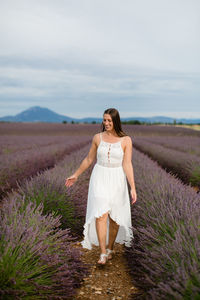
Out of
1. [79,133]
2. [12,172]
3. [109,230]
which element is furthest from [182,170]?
[79,133]

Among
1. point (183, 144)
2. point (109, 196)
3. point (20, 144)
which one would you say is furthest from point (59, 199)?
point (183, 144)

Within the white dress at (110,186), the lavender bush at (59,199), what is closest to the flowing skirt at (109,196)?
the white dress at (110,186)

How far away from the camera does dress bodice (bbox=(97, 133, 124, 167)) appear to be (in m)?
2.97

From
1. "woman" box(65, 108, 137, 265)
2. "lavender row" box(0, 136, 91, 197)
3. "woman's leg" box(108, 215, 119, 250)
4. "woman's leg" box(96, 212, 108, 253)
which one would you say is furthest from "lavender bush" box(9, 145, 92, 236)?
"lavender row" box(0, 136, 91, 197)

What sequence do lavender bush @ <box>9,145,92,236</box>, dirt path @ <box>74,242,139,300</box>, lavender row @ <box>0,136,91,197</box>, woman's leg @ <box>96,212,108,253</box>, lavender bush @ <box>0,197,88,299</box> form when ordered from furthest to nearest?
lavender row @ <box>0,136,91,197</box>, lavender bush @ <box>9,145,92,236</box>, woman's leg @ <box>96,212,108,253</box>, dirt path @ <box>74,242,139,300</box>, lavender bush @ <box>0,197,88,299</box>

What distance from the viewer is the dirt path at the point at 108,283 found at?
96.5 inches

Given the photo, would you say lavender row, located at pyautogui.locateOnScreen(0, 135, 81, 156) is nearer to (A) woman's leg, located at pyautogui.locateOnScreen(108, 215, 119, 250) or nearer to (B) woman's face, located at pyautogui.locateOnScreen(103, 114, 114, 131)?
(A) woman's leg, located at pyautogui.locateOnScreen(108, 215, 119, 250)

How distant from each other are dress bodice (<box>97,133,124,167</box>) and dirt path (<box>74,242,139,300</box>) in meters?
0.87

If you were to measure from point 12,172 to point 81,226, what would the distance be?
3.11m

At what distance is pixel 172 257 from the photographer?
6.96ft

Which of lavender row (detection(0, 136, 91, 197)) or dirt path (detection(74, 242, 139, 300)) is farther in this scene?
lavender row (detection(0, 136, 91, 197))

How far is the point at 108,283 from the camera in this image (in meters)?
2.66

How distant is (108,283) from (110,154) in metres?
1.19

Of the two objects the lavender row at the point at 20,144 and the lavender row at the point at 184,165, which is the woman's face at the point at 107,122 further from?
the lavender row at the point at 20,144
